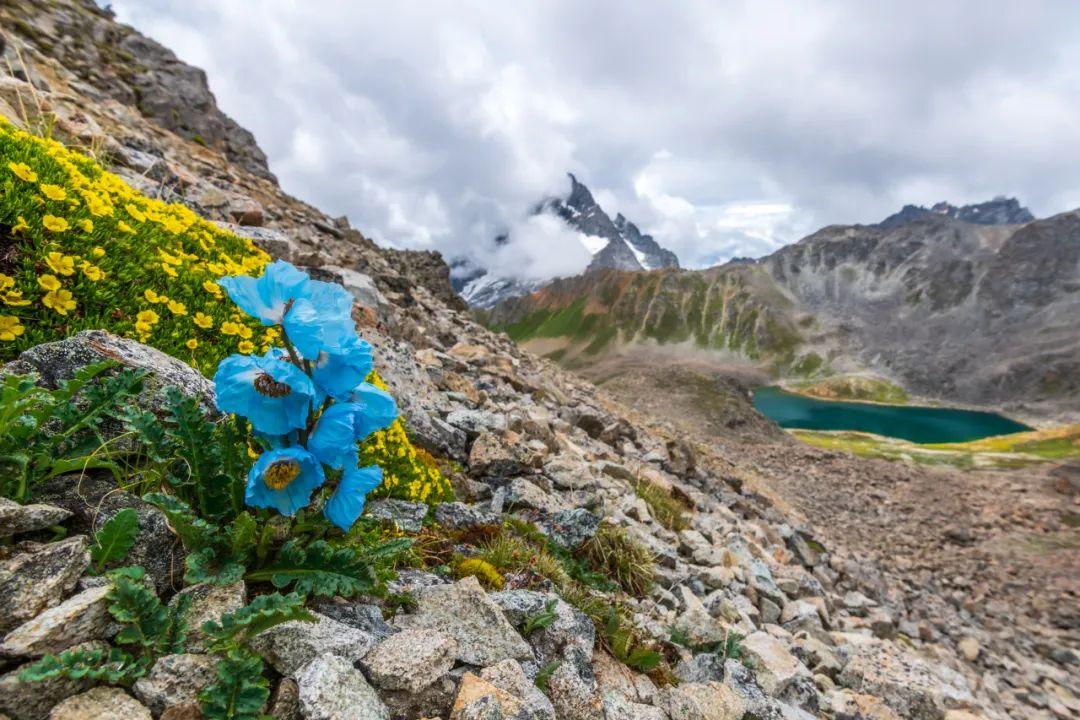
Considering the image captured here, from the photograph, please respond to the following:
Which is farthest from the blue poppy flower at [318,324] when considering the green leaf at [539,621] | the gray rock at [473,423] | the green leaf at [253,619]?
the gray rock at [473,423]

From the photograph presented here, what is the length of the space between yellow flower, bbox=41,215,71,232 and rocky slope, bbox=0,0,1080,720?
1.38m

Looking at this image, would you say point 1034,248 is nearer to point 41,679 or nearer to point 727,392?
point 727,392

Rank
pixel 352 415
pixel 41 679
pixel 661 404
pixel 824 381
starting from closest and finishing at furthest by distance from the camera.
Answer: pixel 41 679, pixel 352 415, pixel 661 404, pixel 824 381

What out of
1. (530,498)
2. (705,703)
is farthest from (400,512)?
(705,703)

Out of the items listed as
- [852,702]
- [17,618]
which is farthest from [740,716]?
[17,618]

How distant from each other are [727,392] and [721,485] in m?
50.9

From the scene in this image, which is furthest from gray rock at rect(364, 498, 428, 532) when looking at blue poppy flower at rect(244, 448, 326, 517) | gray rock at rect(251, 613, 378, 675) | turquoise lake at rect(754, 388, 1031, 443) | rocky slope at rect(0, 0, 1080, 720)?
turquoise lake at rect(754, 388, 1031, 443)

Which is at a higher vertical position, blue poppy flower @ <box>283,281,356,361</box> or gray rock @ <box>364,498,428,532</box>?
blue poppy flower @ <box>283,281,356,361</box>

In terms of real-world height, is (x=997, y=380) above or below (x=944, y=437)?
above

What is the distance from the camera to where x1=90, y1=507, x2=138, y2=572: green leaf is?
93.0 inches

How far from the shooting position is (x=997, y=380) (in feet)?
511

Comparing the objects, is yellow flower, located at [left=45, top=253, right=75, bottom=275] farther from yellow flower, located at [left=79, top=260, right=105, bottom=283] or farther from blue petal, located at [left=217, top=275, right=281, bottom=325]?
blue petal, located at [left=217, top=275, right=281, bottom=325]

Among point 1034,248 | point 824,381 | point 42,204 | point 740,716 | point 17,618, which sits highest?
point 1034,248

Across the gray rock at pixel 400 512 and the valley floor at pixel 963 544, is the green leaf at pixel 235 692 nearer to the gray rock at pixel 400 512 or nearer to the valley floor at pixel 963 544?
the gray rock at pixel 400 512
